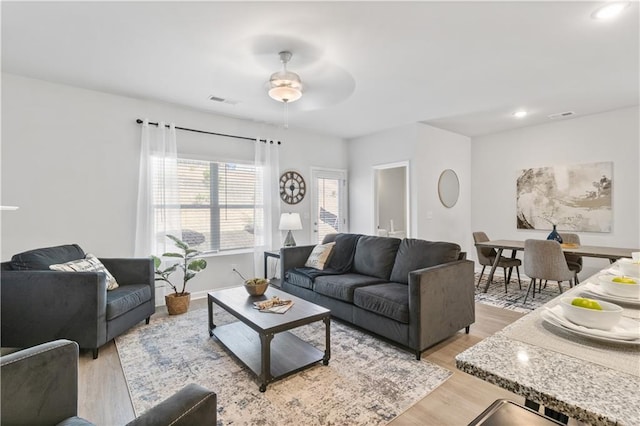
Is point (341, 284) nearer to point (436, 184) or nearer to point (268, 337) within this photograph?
point (268, 337)

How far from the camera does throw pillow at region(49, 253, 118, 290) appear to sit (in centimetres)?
268

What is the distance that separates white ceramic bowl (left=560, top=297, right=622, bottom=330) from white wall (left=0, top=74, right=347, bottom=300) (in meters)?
4.28

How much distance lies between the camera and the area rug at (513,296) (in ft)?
12.6

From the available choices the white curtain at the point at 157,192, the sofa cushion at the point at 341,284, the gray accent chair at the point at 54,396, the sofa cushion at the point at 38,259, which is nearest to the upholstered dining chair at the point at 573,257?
the sofa cushion at the point at 341,284

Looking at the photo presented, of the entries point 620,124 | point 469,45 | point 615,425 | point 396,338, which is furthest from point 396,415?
point 620,124

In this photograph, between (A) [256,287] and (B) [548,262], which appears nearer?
(A) [256,287]

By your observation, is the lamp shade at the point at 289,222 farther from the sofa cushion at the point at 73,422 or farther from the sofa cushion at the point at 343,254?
the sofa cushion at the point at 73,422

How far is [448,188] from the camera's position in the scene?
5.46 meters

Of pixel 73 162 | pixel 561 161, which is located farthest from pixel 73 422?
pixel 561 161

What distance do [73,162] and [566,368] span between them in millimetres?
4446

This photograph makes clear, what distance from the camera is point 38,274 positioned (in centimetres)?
249

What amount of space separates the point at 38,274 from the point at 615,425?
11.3ft

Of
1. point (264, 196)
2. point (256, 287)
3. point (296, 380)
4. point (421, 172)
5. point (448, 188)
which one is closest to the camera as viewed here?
point (296, 380)

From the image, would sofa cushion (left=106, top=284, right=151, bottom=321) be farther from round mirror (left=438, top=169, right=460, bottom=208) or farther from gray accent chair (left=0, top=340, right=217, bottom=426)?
round mirror (left=438, top=169, right=460, bottom=208)
